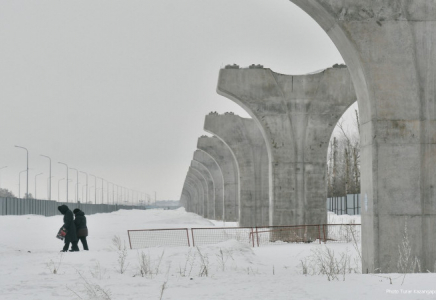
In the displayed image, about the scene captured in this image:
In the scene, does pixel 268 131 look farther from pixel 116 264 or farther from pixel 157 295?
pixel 157 295

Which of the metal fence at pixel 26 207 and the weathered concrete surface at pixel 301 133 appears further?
the metal fence at pixel 26 207

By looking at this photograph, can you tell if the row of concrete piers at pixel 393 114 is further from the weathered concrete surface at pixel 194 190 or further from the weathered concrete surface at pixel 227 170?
the weathered concrete surface at pixel 194 190

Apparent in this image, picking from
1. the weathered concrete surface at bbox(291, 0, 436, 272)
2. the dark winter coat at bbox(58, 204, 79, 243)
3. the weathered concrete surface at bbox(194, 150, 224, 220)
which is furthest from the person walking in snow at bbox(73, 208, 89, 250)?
the weathered concrete surface at bbox(194, 150, 224, 220)

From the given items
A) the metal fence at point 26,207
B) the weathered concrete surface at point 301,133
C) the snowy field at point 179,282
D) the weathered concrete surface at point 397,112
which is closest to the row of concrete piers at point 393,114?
the weathered concrete surface at point 397,112

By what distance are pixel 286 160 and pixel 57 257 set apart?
13160mm

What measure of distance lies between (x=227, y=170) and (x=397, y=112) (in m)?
37.8

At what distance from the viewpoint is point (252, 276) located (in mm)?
10375

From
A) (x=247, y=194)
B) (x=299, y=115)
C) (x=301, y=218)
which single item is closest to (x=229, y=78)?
(x=299, y=115)

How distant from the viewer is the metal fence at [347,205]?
48.7m

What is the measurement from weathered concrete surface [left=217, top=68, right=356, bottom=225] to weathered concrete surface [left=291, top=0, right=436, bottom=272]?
1299 centimetres

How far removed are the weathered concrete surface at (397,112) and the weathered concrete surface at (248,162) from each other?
24.7 meters

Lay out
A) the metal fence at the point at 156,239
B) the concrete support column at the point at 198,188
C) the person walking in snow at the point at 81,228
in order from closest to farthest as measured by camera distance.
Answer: the person walking in snow at the point at 81,228 < the metal fence at the point at 156,239 < the concrete support column at the point at 198,188

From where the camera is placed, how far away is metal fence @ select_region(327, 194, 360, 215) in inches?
1917

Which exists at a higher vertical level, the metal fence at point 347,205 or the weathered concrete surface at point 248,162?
the weathered concrete surface at point 248,162
